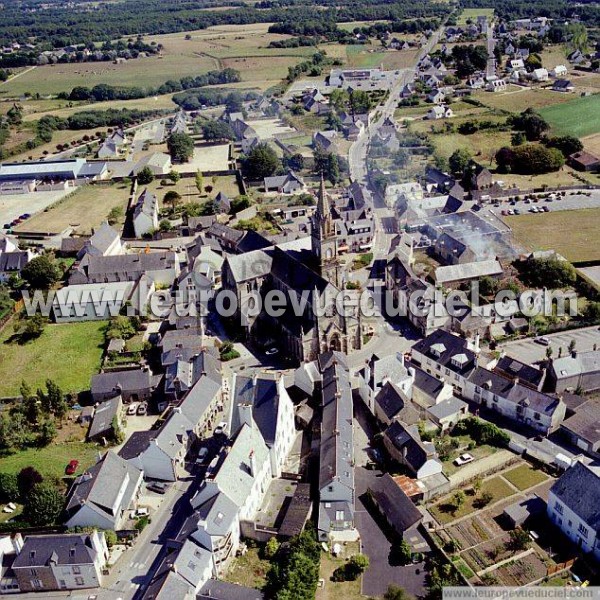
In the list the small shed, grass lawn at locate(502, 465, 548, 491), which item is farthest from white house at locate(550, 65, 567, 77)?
the small shed

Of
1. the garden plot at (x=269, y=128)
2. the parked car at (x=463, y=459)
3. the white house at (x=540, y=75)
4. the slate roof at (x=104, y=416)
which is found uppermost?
the white house at (x=540, y=75)

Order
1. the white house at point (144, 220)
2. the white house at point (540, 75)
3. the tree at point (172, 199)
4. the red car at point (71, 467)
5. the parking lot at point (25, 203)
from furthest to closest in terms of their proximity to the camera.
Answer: the white house at point (540, 75), the parking lot at point (25, 203), the tree at point (172, 199), the white house at point (144, 220), the red car at point (71, 467)

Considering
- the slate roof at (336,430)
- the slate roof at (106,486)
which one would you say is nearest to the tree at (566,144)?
the slate roof at (336,430)

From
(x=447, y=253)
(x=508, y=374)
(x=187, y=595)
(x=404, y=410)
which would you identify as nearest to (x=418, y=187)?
(x=447, y=253)

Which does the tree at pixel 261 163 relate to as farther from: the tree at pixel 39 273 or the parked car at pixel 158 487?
the parked car at pixel 158 487

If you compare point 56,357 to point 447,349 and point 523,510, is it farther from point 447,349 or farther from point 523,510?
point 523,510
